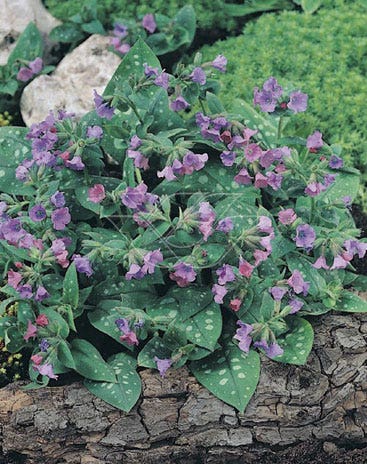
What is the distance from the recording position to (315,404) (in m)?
3.21

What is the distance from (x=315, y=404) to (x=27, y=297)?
109cm

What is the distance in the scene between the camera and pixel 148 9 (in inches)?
195

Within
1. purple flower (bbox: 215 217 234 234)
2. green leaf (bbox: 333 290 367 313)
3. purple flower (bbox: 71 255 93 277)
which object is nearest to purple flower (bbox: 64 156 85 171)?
purple flower (bbox: 71 255 93 277)

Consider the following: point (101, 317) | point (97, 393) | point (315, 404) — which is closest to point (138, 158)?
point (101, 317)

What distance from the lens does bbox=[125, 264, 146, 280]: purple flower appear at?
10.1 feet

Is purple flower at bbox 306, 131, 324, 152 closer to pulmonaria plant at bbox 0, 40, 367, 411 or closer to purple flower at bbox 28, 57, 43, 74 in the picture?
pulmonaria plant at bbox 0, 40, 367, 411

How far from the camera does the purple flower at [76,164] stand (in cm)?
336

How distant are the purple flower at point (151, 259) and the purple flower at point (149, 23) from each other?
6.70 feet

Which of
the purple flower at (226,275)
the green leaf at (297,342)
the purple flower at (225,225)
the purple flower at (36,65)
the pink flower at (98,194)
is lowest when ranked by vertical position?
the green leaf at (297,342)

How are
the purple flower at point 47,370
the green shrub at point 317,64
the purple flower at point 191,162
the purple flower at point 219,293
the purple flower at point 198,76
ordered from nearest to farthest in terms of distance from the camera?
1. the purple flower at point 47,370
2. the purple flower at point 219,293
3. the purple flower at point 191,162
4. the purple flower at point 198,76
5. the green shrub at point 317,64

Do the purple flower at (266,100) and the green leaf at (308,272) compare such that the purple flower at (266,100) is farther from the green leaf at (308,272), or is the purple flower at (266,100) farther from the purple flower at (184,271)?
the purple flower at (184,271)

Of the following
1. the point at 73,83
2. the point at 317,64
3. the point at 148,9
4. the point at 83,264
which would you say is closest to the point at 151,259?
the point at 83,264

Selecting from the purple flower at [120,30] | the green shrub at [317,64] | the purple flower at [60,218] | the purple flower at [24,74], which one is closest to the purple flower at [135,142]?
the purple flower at [60,218]

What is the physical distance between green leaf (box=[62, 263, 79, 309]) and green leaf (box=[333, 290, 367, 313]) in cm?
95
